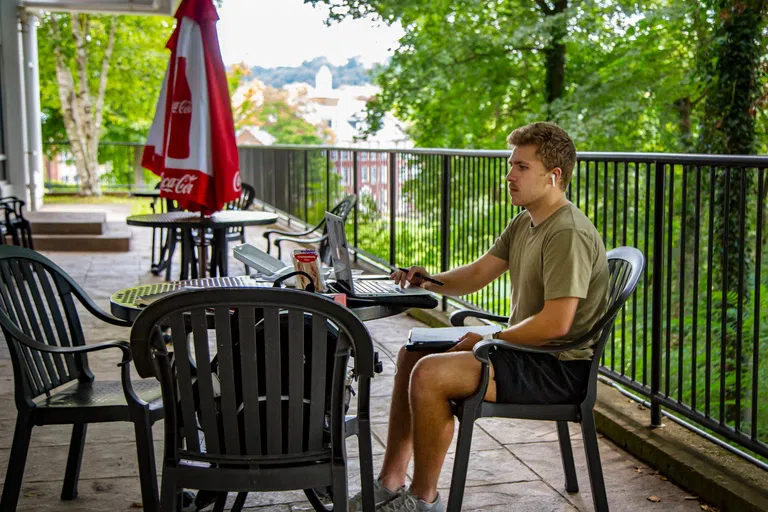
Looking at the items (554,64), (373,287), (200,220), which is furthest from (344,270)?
(554,64)

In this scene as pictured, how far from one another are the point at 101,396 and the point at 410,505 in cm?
111

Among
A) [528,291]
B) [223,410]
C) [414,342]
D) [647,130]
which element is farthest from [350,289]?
[647,130]

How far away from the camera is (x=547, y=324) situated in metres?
2.89

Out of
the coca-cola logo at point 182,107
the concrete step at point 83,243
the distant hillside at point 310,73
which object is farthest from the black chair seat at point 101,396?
the distant hillside at point 310,73

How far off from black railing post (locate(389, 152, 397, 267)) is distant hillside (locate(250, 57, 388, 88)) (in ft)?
193

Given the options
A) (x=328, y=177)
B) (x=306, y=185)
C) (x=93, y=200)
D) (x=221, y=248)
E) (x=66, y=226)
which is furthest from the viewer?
(x=93, y=200)

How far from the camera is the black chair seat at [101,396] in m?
2.97

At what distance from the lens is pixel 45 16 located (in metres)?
21.9

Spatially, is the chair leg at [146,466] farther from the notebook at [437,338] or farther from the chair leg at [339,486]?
the notebook at [437,338]

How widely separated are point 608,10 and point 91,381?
49.9 ft

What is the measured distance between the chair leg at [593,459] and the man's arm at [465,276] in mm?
727

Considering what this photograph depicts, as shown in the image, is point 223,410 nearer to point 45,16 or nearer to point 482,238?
point 482,238

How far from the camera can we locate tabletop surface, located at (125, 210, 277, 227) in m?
6.03

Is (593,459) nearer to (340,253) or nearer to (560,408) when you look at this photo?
(560,408)
